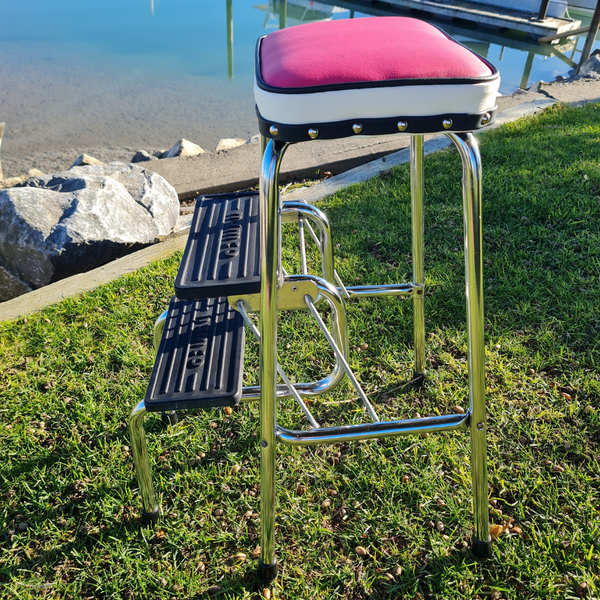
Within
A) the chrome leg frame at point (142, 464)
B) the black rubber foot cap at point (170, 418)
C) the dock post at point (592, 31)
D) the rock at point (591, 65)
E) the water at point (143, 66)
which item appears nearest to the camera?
the chrome leg frame at point (142, 464)

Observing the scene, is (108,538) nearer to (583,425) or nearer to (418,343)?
(418,343)

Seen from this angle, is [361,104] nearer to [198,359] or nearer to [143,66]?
[198,359]

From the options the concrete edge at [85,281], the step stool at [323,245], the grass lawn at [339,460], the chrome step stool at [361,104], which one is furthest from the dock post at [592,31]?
the chrome step stool at [361,104]

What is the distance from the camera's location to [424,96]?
3.48 ft

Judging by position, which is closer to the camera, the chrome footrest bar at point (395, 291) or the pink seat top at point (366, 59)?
the pink seat top at point (366, 59)

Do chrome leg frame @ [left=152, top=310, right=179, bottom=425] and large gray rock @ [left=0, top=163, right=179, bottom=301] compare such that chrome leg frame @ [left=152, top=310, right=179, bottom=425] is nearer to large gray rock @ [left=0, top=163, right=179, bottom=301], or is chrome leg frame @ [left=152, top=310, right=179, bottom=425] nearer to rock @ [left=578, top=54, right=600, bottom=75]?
large gray rock @ [left=0, top=163, right=179, bottom=301]

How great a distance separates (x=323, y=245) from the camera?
186 cm

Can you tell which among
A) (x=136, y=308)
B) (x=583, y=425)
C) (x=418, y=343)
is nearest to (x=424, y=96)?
(x=418, y=343)

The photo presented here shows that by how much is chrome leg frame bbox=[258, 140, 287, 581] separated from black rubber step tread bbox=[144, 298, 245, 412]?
0.67ft

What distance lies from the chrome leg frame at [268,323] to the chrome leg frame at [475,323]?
406mm

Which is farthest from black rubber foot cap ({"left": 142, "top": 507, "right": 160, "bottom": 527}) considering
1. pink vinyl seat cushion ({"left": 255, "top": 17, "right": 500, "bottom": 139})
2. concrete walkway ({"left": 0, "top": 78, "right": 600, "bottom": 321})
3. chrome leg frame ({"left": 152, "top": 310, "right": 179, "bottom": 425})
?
concrete walkway ({"left": 0, "top": 78, "right": 600, "bottom": 321})

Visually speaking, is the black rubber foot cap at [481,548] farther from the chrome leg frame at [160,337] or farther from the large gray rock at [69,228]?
the large gray rock at [69,228]

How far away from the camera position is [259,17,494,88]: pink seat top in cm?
106

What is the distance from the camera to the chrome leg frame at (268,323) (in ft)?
3.64
